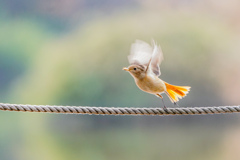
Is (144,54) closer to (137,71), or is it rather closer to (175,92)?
(137,71)

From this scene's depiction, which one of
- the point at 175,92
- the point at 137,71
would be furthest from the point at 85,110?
the point at 175,92

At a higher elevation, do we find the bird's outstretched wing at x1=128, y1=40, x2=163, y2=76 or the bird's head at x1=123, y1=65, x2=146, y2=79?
the bird's outstretched wing at x1=128, y1=40, x2=163, y2=76

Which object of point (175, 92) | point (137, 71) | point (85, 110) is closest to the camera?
Answer: point (85, 110)

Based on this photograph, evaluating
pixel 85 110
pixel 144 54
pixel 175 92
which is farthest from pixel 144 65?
pixel 85 110

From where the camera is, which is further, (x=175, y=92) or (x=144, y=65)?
(x=175, y=92)

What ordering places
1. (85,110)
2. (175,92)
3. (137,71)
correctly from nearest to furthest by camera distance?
1. (85,110)
2. (137,71)
3. (175,92)

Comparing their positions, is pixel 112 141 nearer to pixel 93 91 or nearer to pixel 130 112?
pixel 93 91

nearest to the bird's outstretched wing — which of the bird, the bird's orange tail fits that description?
the bird

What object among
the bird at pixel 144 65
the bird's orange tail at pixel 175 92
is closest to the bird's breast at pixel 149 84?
the bird at pixel 144 65

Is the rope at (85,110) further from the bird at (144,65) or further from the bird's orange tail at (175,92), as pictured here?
the bird's orange tail at (175,92)

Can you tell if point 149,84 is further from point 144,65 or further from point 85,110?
point 85,110

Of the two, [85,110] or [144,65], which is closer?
[85,110]

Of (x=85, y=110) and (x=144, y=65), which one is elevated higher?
(x=144, y=65)

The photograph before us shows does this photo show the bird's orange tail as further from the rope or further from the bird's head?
the rope
